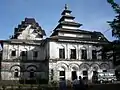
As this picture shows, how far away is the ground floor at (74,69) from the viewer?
41.6 m

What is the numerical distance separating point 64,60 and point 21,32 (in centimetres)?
1388

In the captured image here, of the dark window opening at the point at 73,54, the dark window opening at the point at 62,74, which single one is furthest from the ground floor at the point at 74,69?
the dark window opening at the point at 73,54

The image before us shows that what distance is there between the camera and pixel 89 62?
44344 mm

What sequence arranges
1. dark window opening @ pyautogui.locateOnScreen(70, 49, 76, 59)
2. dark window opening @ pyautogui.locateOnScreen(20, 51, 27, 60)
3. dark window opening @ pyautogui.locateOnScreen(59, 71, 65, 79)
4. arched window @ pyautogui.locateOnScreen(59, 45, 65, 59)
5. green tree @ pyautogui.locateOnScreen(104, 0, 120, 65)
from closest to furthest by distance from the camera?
green tree @ pyautogui.locateOnScreen(104, 0, 120, 65)
dark window opening @ pyautogui.locateOnScreen(59, 71, 65, 79)
arched window @ pyautogui.locateOnScreen(59, 45, 65, 59)
dark window opening @ pyautogui.locateOnScreen(70, 49, 76, 59)
dark window opening @ pyautogui.locateOnScreen(20, 51, 27, 60)

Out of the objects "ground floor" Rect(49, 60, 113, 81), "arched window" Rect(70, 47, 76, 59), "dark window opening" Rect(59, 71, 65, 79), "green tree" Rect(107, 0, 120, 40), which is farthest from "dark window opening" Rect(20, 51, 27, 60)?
"green tree" Rect(107, 0, 120, 40)

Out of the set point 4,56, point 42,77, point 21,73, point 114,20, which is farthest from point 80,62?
point 114,20

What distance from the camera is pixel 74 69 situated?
43094 mm

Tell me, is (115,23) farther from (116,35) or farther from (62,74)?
(62,74)

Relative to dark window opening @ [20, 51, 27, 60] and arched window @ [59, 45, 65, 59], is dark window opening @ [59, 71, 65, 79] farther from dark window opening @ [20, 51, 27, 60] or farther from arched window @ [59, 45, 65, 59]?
dark window opening @ [20, 51, 27, 60]

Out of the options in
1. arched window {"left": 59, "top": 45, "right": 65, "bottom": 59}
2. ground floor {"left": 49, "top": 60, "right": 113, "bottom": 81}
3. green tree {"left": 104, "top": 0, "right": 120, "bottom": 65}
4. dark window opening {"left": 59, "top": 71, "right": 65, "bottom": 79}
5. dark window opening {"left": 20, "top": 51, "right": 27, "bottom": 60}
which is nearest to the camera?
green tree {"left": 104, "top": 0, "right": 120, "bottom": 65}

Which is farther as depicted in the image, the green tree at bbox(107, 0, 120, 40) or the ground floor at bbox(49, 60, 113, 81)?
the ground floor at bbox(49, 60, 113, 81)

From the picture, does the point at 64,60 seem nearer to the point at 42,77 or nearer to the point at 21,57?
the point at 42,77

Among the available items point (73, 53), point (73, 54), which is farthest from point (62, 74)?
point (73, 53)

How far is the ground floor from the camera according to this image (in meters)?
41.6
